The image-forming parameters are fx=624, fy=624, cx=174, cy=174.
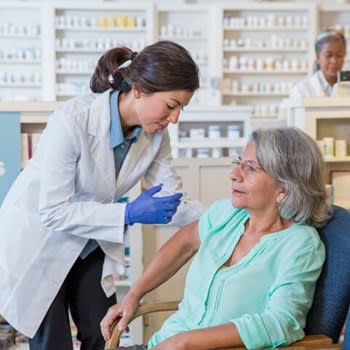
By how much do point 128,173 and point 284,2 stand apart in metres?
6.35

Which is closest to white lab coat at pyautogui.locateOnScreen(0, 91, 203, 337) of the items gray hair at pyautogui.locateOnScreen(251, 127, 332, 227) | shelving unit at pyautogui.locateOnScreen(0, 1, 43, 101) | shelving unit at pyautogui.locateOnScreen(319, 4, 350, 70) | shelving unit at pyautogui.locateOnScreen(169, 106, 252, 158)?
gray hair at pyautogui.locateOnScreen(251, 127, 332, 227)

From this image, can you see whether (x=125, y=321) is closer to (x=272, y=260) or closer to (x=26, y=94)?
(x=272, y=260)

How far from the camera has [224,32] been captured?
24.7 ft

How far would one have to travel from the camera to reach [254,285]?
1456 millimetres

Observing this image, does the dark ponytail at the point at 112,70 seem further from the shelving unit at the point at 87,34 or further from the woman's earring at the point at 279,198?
the shelving unit at the point at 87,34

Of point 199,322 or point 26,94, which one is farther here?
point 26,94

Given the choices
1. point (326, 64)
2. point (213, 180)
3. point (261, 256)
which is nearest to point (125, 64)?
point (261, 256)

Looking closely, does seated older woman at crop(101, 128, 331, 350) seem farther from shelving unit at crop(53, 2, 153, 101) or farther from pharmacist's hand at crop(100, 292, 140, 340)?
shelving unit at crop(53, 2, 153, 101)

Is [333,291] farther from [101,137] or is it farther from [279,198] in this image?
[101,137]

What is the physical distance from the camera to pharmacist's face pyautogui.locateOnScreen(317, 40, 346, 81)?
4.02 m

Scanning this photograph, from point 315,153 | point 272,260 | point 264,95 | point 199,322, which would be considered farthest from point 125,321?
point 264,95

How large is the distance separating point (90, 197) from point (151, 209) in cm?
22

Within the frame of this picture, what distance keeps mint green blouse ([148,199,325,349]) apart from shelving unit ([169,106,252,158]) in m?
4.84

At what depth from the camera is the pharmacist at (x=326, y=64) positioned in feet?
13.2
